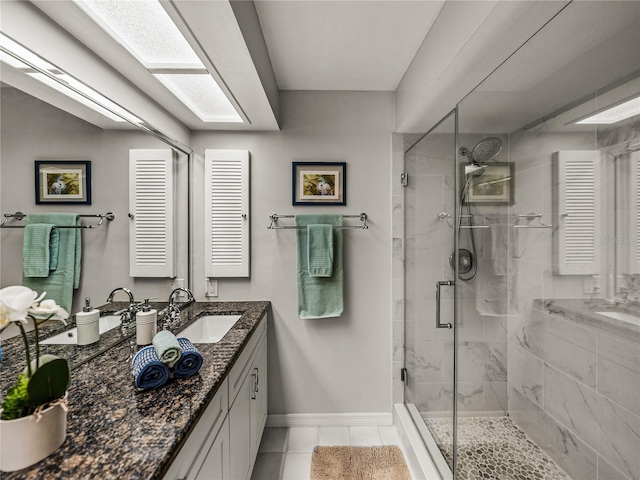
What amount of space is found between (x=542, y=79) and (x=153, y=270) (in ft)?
7.24

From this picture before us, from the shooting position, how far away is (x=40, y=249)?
107 cm

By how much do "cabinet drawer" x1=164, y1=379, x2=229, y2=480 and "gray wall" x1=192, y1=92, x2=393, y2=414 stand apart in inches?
43.7

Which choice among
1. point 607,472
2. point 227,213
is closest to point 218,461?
point 607,472

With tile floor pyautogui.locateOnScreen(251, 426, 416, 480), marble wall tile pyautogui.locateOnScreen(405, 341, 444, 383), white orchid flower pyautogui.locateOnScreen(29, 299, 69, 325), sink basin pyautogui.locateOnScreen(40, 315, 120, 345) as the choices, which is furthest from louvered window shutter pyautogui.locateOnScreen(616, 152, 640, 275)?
sink basin pyautogui.locateOnScreen(40, 315, 120, 345)

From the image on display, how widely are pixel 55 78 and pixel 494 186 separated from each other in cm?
200

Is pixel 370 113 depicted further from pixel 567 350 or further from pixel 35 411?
pixel 35 411

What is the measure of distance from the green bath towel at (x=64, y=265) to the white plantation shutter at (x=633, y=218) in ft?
6.55

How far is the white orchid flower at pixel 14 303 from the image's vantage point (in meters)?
0.69

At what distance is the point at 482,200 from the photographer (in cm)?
165

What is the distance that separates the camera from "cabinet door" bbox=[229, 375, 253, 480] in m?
1.40

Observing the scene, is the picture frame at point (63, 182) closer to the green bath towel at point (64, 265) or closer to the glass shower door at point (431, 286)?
the green bath towel at point (64, 265)

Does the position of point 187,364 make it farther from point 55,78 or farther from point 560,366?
point 560,366

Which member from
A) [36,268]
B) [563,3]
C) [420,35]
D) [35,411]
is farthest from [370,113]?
[35,411]

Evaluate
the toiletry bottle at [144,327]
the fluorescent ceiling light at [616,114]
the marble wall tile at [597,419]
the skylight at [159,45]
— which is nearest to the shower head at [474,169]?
the fluorescent ceiling light at [616,114]
